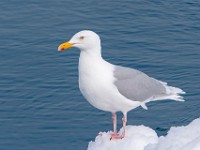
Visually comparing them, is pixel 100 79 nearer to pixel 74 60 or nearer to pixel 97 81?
pixel 97 81

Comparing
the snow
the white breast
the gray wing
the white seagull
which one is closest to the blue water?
the gray wing

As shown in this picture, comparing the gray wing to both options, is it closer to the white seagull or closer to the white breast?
the white seagull

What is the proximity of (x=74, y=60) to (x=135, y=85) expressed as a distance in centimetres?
681

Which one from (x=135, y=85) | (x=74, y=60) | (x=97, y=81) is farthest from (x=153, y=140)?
(x=74, y=60)

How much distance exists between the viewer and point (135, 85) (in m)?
14.9

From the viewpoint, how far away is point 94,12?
24719 millimetres

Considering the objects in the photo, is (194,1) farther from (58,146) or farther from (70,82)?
(58,146)

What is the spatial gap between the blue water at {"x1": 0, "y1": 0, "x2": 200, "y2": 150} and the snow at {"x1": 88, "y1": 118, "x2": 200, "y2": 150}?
144 inches

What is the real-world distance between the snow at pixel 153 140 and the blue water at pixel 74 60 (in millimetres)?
3668

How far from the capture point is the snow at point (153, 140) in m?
11.2

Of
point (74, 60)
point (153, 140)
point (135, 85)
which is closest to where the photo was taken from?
point (153, 140)

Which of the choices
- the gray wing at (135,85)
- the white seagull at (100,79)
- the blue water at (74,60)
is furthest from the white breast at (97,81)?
the blue water at (74,60)

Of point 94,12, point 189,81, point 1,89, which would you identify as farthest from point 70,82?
point 94,12

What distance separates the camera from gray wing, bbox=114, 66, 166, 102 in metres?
14.4
